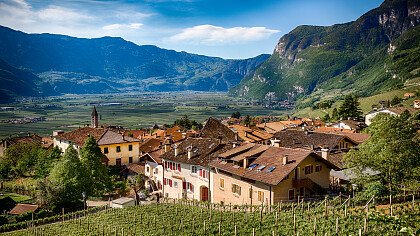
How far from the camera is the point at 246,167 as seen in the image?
40.5 m

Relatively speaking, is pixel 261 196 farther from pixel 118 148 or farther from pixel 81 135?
pixel 81 135

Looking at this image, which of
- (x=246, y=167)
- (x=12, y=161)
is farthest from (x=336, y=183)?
(x=12, y=161)

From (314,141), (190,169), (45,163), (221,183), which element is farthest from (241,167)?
(45,163)

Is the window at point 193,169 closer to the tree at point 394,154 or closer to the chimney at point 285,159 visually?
the chimney at point 285,159

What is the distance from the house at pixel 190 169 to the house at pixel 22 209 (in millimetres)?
18257

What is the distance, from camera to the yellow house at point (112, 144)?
248 ft

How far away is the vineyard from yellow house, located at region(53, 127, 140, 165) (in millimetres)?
31449

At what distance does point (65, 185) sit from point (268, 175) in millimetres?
27238

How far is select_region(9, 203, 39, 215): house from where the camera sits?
45784 millimetres

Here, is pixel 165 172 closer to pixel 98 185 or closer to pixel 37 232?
pixel 98 185

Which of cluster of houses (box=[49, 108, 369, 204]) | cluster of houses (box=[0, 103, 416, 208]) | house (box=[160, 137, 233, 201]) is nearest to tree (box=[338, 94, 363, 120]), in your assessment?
cluster of houses (box=[49, 108, 369, 204])

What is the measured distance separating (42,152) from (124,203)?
1310 inches

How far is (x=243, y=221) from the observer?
2841 cm

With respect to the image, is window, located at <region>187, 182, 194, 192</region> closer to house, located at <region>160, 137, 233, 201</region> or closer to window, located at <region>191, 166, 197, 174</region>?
house, located at <region>160, 137, 233, 201</region>
